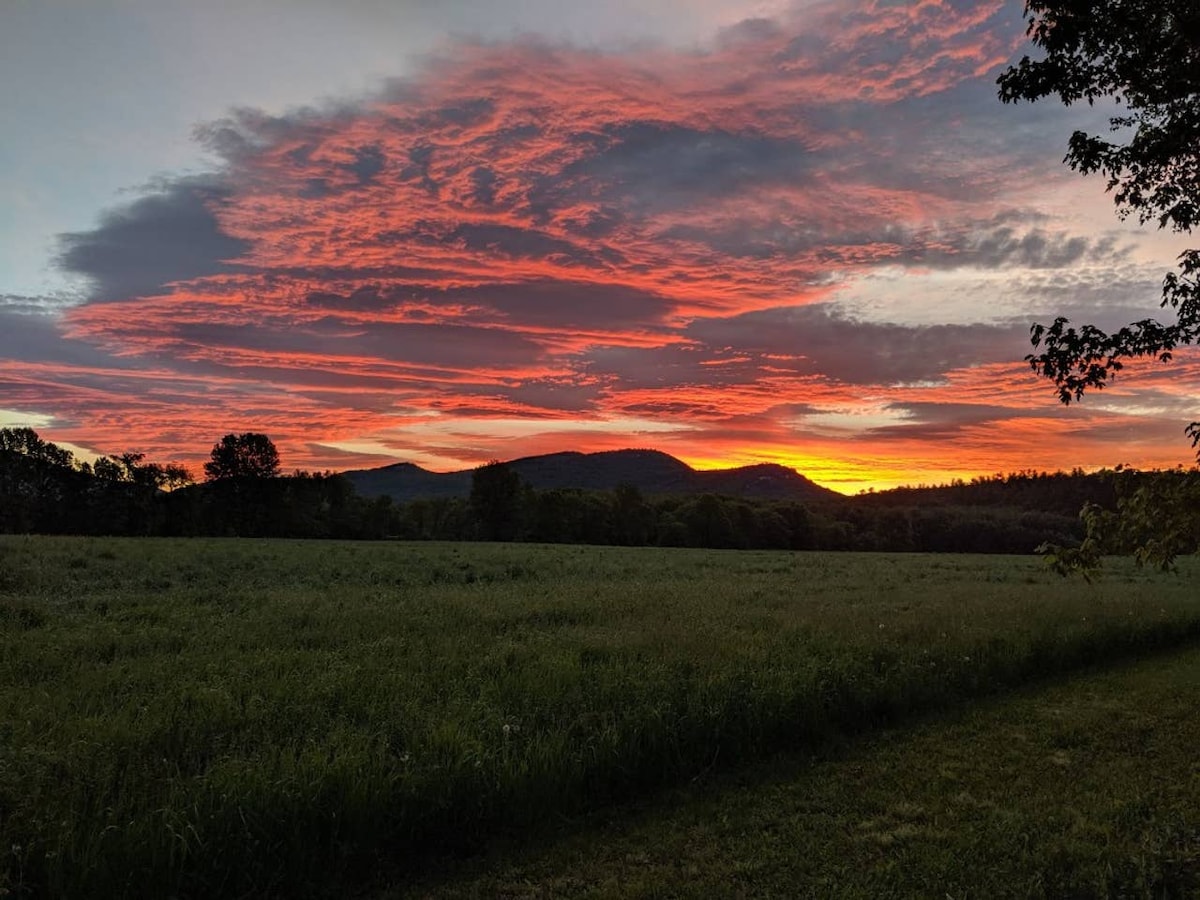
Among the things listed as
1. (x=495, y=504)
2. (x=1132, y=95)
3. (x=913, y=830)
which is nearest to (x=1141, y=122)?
(x=1132, y=95)

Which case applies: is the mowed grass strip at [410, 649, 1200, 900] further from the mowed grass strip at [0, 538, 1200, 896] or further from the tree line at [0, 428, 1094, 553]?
the tree line at [0, 428, 1094, 553]

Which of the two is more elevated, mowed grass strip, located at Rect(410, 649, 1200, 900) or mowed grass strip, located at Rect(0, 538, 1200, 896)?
mowed grass strip, located at Rect(0, 538, 1200, 896)

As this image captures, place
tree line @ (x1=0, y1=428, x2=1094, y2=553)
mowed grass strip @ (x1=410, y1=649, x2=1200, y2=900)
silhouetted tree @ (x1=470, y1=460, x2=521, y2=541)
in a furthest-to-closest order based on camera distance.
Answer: silhouetted tree @ (x1=470, y1=460, x2=521, y2=541) → tree line @ (x1=0, y1=428, x2=1094, y2=553) → mowed grass strip @ (x1=410, y1=649, x2=1200, y2=900)

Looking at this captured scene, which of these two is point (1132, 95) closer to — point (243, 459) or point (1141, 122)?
point (1141, 122)

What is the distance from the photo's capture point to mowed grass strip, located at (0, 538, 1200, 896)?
538 centimetres

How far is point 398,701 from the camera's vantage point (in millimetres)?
8406

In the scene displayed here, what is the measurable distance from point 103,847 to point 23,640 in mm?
9942

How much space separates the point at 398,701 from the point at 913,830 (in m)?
5.84

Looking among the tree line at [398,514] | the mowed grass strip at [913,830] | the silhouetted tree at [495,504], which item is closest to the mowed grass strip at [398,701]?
the mowed grass strip at [913,830]

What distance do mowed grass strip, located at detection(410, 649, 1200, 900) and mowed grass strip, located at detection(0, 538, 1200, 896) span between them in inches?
23.8

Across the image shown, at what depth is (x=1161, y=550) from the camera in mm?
8703

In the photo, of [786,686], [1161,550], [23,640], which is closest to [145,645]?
[23,640]

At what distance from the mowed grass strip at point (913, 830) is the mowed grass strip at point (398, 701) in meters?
0.60

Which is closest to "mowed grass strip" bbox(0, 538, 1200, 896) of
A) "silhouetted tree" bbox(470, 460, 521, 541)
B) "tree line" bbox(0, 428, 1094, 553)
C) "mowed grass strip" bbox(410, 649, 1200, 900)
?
"mowed grass strip" bbox(410, 649, 1200, 900)
